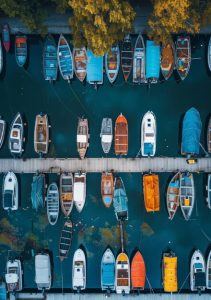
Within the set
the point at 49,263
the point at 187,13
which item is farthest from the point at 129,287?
the point at 187,13

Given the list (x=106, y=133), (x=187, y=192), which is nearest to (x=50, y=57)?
(x=106, y=133)

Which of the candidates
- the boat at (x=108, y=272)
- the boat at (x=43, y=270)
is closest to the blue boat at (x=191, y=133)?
the boat at (x=108, y=272)

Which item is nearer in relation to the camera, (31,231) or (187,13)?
(187,13)

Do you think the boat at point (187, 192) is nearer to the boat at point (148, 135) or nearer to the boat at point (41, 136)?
the boat at point (148, 135)

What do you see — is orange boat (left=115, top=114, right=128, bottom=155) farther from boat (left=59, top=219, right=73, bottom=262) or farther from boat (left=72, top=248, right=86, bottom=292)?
boat (left=72, top=248, right=86, bottom=292)

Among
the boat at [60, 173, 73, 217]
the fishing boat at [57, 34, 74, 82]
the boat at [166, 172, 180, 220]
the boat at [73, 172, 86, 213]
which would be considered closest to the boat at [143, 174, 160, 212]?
the boat at [166, 172, 180, 220]

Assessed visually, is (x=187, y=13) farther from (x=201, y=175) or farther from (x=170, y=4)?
(x=201, y=175)

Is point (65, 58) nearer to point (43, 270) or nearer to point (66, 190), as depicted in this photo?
point (66, 190)
